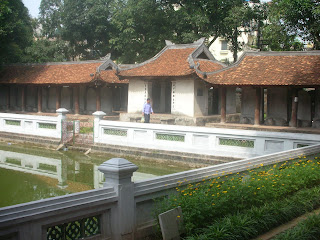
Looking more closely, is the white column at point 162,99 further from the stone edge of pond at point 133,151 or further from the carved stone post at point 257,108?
the stone edge of pond at point 133,151

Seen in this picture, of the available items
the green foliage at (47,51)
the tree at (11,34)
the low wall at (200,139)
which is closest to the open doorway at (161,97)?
the low wall at (200,139)

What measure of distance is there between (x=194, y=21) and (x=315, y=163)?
24068mm

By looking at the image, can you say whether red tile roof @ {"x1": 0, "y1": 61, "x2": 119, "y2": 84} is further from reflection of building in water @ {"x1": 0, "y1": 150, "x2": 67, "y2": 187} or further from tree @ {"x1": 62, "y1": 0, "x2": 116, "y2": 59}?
reflection of building in water @ {"x1": 0, "y1": 150, "x2": 67, "y2": 187}

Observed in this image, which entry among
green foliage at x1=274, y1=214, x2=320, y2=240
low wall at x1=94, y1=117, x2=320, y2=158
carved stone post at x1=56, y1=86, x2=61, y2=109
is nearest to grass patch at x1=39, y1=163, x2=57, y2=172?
low wall at x1=94, y1=117, x2=320, y2=158

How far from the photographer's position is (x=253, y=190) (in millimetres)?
7012

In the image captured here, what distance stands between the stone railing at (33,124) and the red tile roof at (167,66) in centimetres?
710

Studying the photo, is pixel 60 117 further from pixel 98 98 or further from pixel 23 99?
pixel 23 99

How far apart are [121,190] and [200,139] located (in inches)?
361

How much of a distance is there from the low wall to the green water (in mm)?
736

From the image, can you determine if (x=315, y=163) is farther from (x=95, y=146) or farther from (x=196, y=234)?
(x=95, y=146)

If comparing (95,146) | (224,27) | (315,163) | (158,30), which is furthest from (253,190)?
(158,30)

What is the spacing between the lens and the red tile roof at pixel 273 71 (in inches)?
776

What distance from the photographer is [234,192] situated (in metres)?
6.72

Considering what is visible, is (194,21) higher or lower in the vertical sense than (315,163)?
higher
